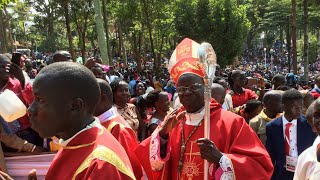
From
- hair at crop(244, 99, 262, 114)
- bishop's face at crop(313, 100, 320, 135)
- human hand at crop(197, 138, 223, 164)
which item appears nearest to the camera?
bishop's face at crop(313, 100, 320, 135)

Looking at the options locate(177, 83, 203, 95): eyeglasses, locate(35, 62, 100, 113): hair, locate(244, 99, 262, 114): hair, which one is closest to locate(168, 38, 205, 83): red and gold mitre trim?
locate(177, 83, 203, 95): eyeglasses

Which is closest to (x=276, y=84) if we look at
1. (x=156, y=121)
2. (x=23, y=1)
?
(x=156, y=121)

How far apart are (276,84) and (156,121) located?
351 centimetres

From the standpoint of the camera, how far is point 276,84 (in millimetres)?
8391

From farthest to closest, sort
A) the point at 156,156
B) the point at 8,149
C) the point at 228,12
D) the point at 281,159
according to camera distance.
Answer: the point at 228,12 → the point at 281,159 → the point at 8,149 → the point at 156,156

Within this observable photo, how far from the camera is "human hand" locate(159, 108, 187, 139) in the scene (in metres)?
3.58

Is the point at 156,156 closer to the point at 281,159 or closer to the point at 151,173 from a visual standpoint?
the point at 151,173

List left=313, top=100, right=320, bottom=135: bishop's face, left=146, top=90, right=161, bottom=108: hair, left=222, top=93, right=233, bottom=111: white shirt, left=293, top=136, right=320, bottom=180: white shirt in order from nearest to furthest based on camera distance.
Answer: left=313, top=100, right=320, bottom=135: bishop's face < left=293, top=136, right=320, bottom=180: white shirt < left=146, top=90, right=161, bottom=108: hair < left=222, top=93, right=233, bottom=111: white shirt

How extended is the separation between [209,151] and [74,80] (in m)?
1.50

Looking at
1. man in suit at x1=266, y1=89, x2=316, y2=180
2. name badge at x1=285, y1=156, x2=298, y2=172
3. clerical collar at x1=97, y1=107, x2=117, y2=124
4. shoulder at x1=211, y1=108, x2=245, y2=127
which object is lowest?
name badge at x1=285, y1=156, x2=298, y2=172

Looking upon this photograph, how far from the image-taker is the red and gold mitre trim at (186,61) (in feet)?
12.3

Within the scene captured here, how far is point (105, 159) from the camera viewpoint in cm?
208

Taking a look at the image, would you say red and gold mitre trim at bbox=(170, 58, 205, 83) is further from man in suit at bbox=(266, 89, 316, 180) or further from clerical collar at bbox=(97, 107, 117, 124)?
man in suit at bbox=(266, 89, 316, 180)

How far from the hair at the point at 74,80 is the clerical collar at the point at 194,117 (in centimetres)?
172
